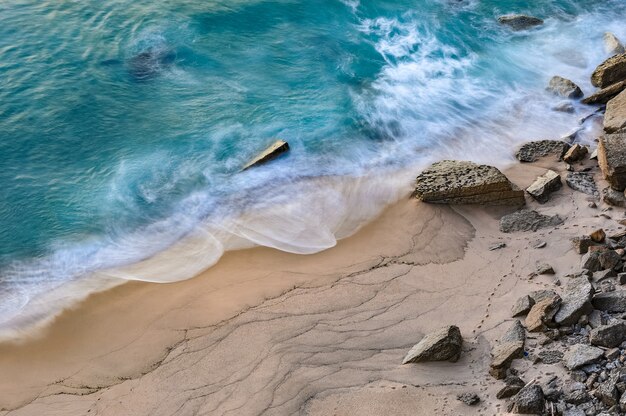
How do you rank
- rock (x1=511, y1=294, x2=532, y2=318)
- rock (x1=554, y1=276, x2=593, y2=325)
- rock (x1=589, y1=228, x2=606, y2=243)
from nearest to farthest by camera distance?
rock (x1=554, y1=276, x2=593, y2=325), rock (x1=511, y1=294, x2=532, y2=318), rock (x1=589, y1=228, x2=606, y2=243)

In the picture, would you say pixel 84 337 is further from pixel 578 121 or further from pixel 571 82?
pixel 571 82

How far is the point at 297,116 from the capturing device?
38.4 feet

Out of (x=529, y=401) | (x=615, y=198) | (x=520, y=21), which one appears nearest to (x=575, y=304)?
(x=529, y=401)

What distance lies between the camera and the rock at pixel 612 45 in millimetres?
13461

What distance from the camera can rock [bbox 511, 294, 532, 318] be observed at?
23.5ft

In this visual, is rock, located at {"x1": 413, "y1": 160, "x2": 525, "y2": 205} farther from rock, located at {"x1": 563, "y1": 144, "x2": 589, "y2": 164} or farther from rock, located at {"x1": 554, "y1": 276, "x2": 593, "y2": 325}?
rock, located at {"x1": 554, "y1": 276, "x2": 593, "y2": 325}

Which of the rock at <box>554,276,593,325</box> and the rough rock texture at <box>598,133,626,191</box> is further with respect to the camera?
the rough rock texture at <box>598,133,626,191</box>

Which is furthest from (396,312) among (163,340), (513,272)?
(163,340)

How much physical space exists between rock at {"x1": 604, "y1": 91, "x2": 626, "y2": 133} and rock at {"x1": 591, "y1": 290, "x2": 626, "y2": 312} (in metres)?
4.28

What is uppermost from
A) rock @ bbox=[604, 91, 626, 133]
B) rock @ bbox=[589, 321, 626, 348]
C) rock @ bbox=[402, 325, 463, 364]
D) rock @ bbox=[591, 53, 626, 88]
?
rock @ bbox=[591, 53, 626, 88]

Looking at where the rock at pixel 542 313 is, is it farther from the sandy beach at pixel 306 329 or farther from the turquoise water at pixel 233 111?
the turquoise water at pixel 233 111

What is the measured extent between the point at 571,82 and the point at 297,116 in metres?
5.28

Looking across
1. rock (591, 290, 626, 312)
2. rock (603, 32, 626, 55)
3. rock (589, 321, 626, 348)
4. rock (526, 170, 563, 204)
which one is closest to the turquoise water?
rock (603, 32, 626, 55)

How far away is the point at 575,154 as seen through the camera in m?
10.1
